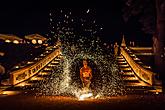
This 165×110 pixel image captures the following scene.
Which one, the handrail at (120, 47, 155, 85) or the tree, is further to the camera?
the tree

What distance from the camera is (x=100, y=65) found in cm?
3095

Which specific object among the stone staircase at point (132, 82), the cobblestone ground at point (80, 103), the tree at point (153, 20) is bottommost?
the cobblestone ground at point (80, 103)

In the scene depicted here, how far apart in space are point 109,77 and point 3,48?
1660 centimetres

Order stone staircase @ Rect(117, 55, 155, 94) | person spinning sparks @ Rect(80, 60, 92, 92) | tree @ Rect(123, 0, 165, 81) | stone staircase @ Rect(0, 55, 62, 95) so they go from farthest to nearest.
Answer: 1. tree @ Rect(123, 0, 165, 81)
2. stone staircase @ Rect(0, 55, 62, 95)
3. stone staircase @ Rect(117, 55, 155, 94)
4. person spinning sparks @ Rect(80, 60, 92, 92)

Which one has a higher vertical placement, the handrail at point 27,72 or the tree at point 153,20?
the tree at point 153,20

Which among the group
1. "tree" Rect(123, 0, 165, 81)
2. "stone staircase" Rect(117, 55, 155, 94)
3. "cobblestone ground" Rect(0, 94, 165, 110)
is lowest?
"cobblestone ground" Rect(0, 94, 165, 110)

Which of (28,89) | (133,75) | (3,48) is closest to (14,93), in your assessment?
(28,89)

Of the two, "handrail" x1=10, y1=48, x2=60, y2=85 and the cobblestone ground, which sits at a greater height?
"handrail" x1=10, y1=48, x2=60, y2=85

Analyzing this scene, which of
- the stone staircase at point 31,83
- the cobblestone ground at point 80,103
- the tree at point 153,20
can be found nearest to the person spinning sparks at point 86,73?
the cobblestone ground at point 80,103

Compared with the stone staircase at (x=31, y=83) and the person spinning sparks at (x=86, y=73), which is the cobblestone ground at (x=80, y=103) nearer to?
the person spinning sparks at (x=86, y=73)

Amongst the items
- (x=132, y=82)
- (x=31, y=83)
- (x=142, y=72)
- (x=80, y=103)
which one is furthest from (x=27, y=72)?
(x=80, y=103)

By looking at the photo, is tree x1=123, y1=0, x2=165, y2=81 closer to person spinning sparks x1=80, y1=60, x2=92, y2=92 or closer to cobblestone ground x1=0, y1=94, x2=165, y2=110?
cobblestone ground x1=0, y1=94, x2=165, y2=110

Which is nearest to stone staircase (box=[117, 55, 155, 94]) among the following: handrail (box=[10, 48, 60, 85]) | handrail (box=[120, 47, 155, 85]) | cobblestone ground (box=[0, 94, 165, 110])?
handrail (box=[120, 47, 155, 85])

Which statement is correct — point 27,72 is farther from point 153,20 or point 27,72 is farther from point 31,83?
point 153,20
